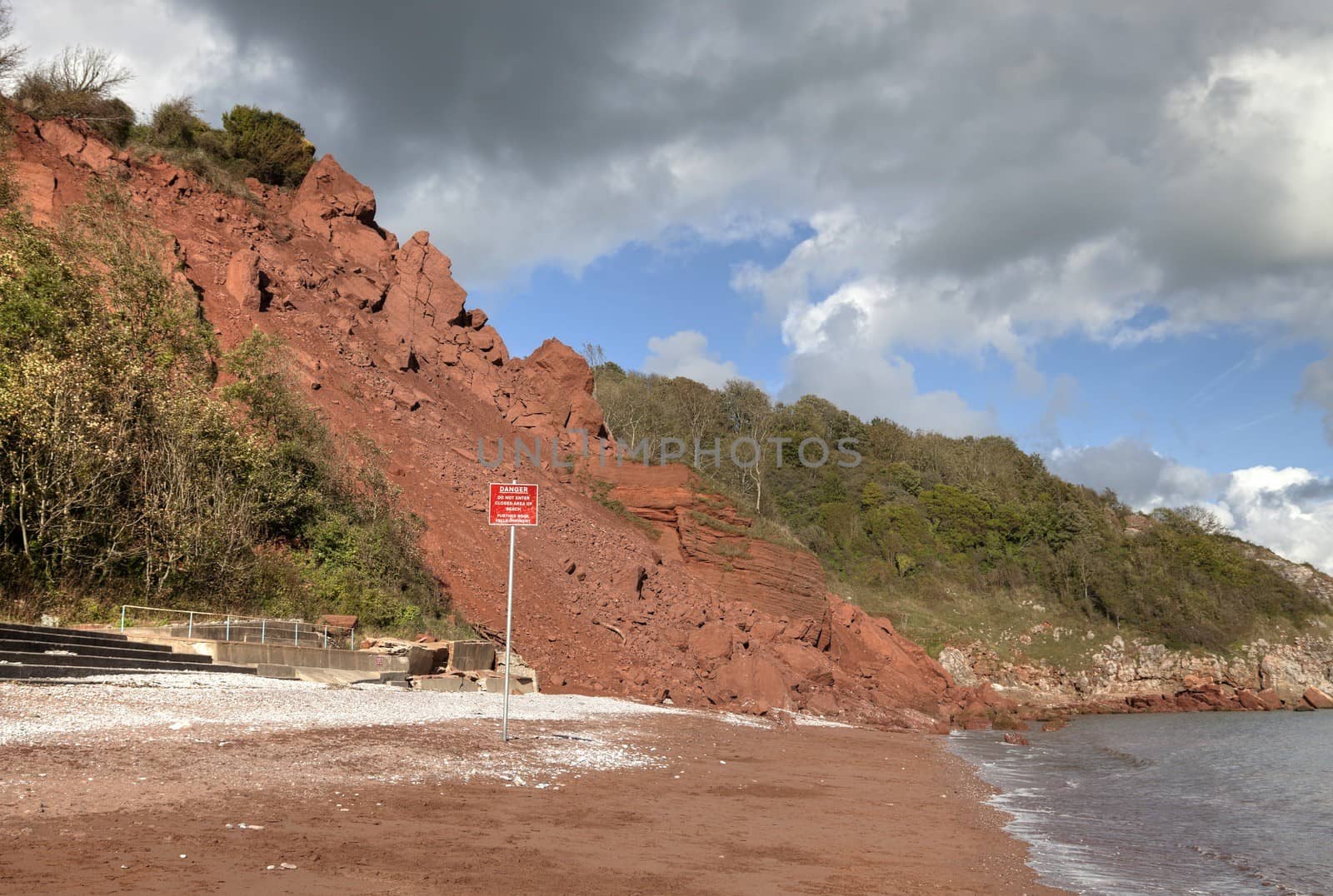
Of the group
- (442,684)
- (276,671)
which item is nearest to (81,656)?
(276,671)

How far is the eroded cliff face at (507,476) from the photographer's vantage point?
26500mm

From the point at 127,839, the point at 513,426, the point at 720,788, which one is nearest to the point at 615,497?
the point at 513,426

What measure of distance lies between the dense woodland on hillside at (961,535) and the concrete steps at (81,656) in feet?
144

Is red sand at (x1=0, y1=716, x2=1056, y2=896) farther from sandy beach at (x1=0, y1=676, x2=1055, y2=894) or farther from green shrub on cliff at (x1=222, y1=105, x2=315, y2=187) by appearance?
green shrub on cliff at (x1=222, y1=105, x2=315, y2=187)

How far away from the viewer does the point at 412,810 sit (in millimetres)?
7754

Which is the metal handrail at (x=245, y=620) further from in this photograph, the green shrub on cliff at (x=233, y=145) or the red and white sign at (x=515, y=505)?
the green shrub on cliff at (x=233, y=145)

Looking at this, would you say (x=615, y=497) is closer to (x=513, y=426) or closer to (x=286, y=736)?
(x=513, y=426)

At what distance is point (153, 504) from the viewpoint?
1870 centimetres

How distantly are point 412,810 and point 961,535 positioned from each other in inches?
2760

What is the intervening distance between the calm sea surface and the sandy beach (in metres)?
0.91

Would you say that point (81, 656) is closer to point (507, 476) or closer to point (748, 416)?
point (507, 476)

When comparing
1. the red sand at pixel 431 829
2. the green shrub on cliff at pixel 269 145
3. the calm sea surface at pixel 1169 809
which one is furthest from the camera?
the green shrub on cliff at pixel 269 145

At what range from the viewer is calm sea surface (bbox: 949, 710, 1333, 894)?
9.59 meters

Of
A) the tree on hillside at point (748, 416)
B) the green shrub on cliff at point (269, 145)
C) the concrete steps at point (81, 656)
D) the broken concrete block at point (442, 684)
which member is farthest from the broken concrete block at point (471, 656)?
the tree on hillside at point (748, 416)
